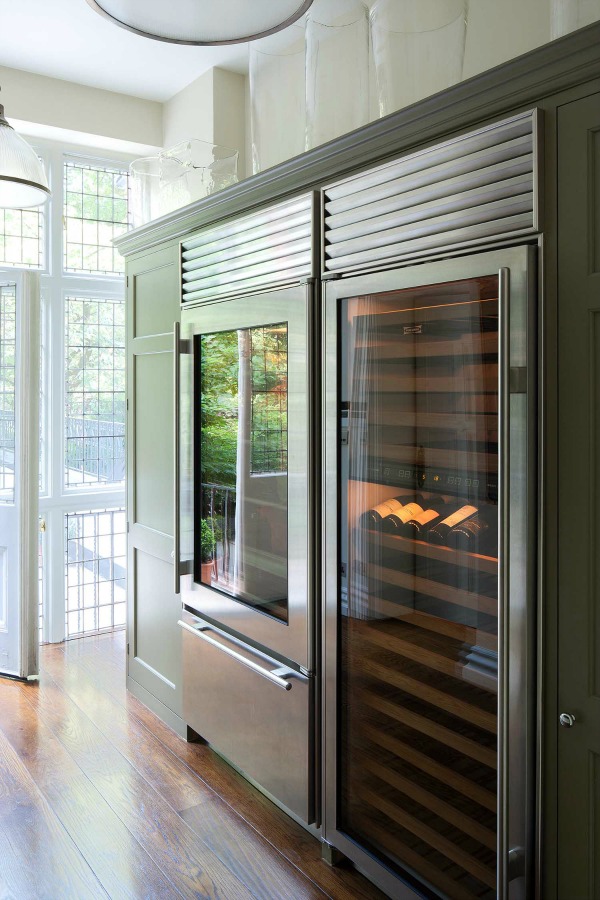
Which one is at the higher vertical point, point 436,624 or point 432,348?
point 432,348

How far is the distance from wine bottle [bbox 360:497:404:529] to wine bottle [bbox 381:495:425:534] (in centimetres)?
1

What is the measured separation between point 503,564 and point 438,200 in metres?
0.89

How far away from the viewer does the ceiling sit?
126 inches

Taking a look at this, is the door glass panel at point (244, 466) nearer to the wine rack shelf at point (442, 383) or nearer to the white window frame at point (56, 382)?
the wine rack shelf at point (442, 383)

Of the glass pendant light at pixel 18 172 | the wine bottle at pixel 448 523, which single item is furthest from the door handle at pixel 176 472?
the wine bottle at pixel 448 523

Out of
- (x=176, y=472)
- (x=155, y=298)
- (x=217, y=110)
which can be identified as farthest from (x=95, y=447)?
(x=217, y=110)

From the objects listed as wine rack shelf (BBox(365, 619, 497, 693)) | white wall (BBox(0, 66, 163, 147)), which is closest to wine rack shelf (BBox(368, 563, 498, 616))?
wine rack shelf (BBox(365, 619, 497, 693))

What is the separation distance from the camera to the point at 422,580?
1.91 metres

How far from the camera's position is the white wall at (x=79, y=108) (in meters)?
3.76

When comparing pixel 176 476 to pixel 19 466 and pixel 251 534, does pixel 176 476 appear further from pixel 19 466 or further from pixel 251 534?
pixel 19 466

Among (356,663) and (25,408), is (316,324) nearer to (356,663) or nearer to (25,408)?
(356,663)

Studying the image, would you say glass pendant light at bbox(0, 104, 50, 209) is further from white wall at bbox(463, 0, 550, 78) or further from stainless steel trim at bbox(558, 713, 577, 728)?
stainless steel trim at bbox(558, 713, 577, 728)

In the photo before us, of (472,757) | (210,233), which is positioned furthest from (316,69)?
(472,757)

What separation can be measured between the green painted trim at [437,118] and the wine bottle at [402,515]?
3.03 feet
